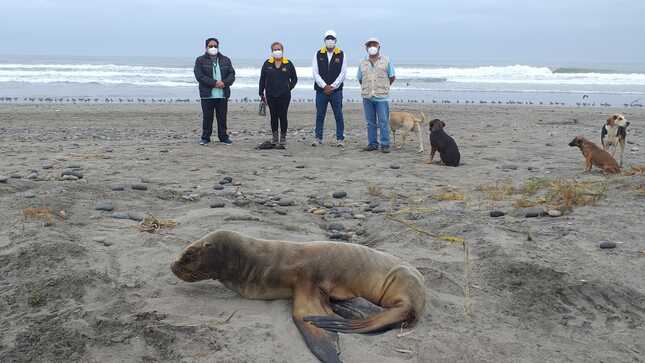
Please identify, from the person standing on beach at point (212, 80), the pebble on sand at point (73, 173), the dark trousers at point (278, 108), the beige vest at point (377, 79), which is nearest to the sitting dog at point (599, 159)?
the beige vest at point (377, 79)

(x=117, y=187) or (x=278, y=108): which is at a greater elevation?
(x=278, y=108)

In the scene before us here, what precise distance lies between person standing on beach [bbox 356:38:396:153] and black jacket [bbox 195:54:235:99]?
250 centimetres

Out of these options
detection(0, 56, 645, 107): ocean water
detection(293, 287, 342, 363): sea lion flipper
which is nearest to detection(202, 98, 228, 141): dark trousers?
detection(293, 287, 342, 363): sea lion flipper

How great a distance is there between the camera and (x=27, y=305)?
3822mm

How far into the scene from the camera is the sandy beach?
356 cm

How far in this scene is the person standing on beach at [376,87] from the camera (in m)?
11.1

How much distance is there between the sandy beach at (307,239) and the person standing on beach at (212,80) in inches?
52.1

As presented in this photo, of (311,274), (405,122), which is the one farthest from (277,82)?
(311,274)

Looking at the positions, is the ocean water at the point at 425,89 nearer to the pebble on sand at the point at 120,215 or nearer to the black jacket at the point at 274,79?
the black jacket at the point at 274,79

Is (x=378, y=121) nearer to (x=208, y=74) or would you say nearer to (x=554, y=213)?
(x=208, y=74)

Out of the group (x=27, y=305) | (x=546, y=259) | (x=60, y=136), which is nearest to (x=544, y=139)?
(x=546, y=259)

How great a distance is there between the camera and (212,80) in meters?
11.2

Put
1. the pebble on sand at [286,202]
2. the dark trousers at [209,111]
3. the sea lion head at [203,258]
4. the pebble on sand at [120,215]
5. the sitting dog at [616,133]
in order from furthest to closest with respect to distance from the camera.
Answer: the dark trousers at [209,111]
the sitting dog at [616,133]
the pebble on sand at [286,202]
the pebble on sand at [120,215]
the sea lion head at [203,258]

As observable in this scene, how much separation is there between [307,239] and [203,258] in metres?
1.44
